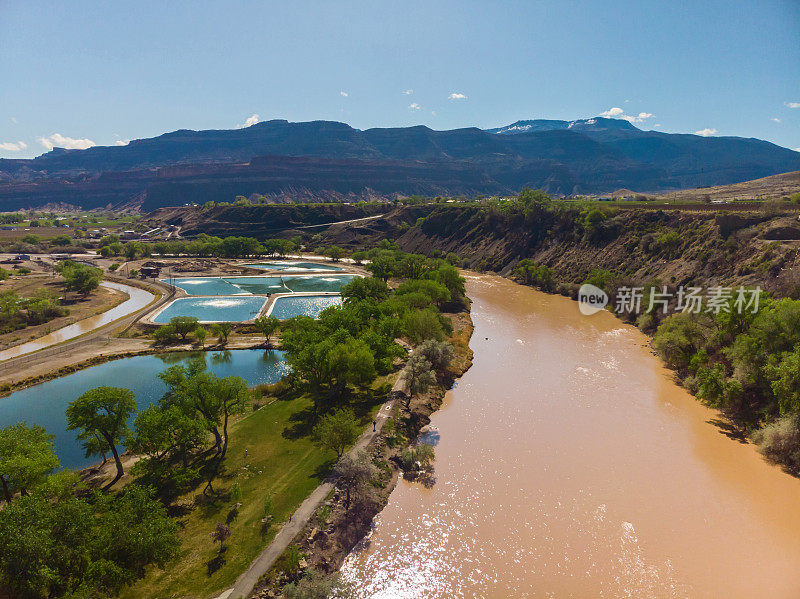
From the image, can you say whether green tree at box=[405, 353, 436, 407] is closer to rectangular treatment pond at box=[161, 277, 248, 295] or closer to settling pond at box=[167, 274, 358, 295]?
settling pond at box=[167, 274, 358, 295]

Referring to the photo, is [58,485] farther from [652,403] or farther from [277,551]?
[652,403]

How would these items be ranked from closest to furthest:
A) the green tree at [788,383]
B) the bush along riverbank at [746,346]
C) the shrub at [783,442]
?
the green tree at [788,383] < the shrub at [783,442] < the bush along riverbank at [746,346]

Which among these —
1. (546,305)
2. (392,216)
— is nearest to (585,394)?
(546,305)

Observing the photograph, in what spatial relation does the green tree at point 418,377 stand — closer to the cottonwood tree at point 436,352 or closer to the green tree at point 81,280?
the cottonwood tree at point 436,352

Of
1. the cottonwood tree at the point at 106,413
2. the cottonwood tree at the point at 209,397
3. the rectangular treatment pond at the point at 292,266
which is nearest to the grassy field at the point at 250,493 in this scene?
the cottonwood tree at the point at 209,397

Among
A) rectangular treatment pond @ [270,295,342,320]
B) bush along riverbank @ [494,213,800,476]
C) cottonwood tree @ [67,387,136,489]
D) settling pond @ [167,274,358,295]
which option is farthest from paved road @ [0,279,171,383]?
bush along riverbank @ [494,213,800,476]
